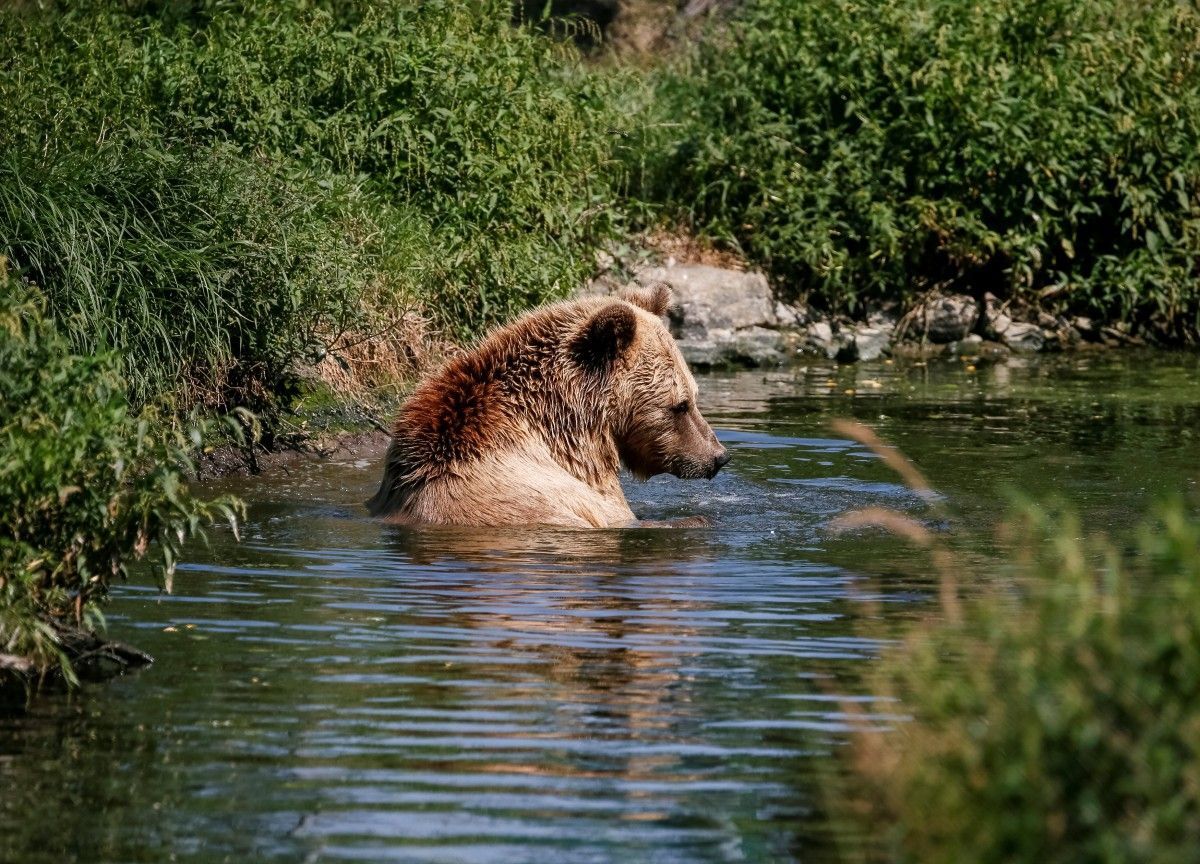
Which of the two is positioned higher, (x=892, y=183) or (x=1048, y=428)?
(x=892, y=183)

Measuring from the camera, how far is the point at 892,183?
718 inches

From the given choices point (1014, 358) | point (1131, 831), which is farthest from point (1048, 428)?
point (1131, 831)

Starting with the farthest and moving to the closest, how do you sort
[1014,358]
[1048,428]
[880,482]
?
[1014,358] < [1048,428] < [880,482]

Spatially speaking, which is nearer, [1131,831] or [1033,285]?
[1131,831]

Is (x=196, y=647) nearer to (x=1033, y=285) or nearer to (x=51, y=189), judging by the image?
(x=51, y=189)

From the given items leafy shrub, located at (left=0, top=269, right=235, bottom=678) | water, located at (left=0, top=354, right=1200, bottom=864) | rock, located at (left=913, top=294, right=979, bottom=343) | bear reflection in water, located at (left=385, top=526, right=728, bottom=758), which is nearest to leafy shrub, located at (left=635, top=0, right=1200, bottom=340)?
rock, located at (left=913, top=294, right=979, bottom=343)

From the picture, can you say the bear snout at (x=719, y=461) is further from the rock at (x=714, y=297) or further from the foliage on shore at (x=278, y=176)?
the rock at (x=714, y=297)

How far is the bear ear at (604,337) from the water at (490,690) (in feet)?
2.83

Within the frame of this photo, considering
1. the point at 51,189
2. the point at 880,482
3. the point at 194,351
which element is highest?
the point at 51,189

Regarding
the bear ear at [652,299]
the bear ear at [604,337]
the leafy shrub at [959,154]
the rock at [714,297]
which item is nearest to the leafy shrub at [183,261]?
the bear ear at [652,299]

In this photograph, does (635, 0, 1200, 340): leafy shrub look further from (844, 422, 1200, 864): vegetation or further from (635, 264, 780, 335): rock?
(844, 422, 1200, 864): vegetation

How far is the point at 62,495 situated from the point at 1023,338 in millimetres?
14309

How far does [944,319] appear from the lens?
1856 cm

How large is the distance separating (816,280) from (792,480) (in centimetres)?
773
